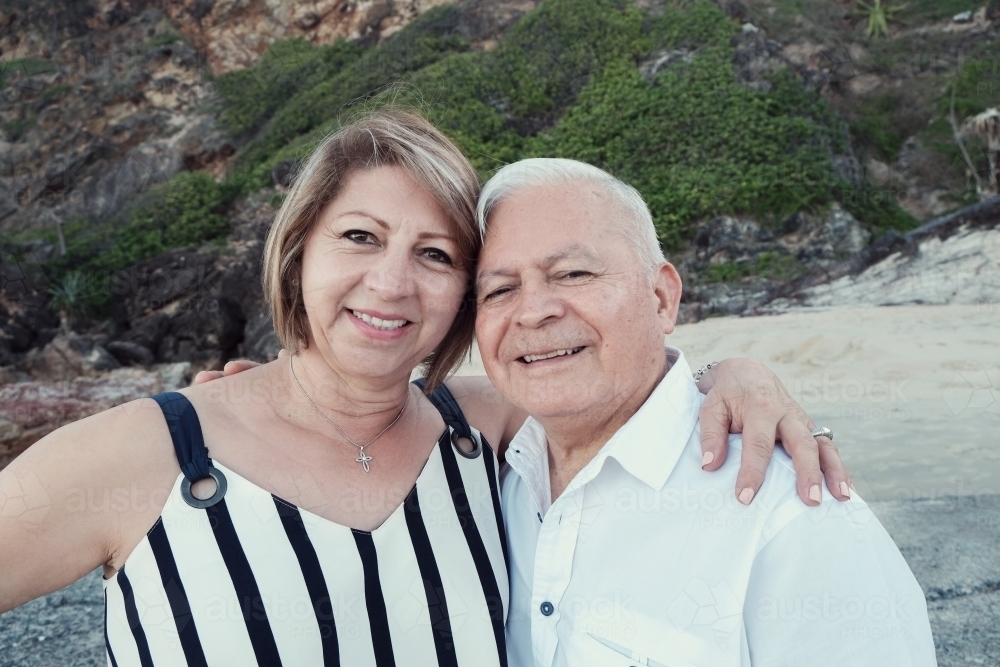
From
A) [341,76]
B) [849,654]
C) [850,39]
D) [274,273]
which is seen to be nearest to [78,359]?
[341,76]

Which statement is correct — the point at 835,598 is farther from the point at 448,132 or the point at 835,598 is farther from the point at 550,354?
the point at 448,132

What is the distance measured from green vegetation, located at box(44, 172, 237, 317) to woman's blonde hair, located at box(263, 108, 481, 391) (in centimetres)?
1524

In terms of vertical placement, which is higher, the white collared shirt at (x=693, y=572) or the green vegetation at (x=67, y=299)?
the white collared shirt at (x=693, y=572)

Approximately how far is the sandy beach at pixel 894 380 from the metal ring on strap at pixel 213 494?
4.00m

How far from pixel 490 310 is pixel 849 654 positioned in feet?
3.65

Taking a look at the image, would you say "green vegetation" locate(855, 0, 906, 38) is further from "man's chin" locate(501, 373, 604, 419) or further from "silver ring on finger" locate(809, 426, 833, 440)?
"man's chin" locate(501, 373, 604, 419)

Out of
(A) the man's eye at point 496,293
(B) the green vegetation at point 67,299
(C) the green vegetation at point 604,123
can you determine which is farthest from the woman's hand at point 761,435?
(B) the green vegetation at point 67,299

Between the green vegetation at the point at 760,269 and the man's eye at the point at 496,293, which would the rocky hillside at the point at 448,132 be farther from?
the man's eye at the point at 496,293

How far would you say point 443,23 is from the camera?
19.6 m

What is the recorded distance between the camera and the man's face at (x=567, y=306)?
178cm

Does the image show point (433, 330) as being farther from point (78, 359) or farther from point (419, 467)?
point (78, 359)

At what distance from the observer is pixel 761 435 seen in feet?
5.21

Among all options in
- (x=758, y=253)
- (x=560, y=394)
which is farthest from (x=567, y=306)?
(x=758, y=253)

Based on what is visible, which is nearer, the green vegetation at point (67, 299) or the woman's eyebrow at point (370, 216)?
the woman's eyebrow at point (370, 216)
